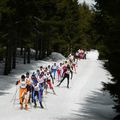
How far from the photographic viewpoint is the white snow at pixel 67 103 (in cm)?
2442

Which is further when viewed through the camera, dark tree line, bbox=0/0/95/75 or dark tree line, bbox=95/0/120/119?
dark tree line, bbox=0/0/95/75

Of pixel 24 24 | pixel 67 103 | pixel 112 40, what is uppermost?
pixel 24 24

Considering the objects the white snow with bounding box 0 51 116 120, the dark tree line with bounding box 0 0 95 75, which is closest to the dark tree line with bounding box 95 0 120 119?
the white snow with bounding box 0 51 116 120

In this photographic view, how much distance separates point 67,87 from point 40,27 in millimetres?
11952

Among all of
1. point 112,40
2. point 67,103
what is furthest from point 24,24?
point 112,40

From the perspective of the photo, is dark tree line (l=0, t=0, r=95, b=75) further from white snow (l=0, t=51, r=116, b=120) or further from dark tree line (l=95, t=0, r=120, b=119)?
dark tree line (l=95, t=0, r=120, b=119)

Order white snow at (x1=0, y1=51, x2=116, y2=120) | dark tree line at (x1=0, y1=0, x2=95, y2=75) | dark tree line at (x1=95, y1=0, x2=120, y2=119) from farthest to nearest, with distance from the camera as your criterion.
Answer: dark tree line at (x1=0, y1=0, x2=95, y2=75), white snow at (x1=0, y1=51, x2=116, y2=120), dark tree line at (x1=95, y1=0, x2=120, y2=119)

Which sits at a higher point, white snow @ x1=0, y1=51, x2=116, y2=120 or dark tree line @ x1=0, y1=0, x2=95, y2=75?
dark tree line @ x1=0, y1=0, x2=95, y2=75

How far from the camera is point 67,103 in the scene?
29875 millimetres

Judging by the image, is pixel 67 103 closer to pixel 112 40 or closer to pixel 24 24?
pixel 112 40

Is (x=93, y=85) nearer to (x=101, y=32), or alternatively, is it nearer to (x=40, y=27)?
(x=40, y=27)

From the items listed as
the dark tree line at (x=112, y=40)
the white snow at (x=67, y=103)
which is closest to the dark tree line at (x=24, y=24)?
the white snow at (x=67, y=103)

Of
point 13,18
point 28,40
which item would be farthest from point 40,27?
point 13,18

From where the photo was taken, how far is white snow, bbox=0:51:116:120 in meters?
24.4
